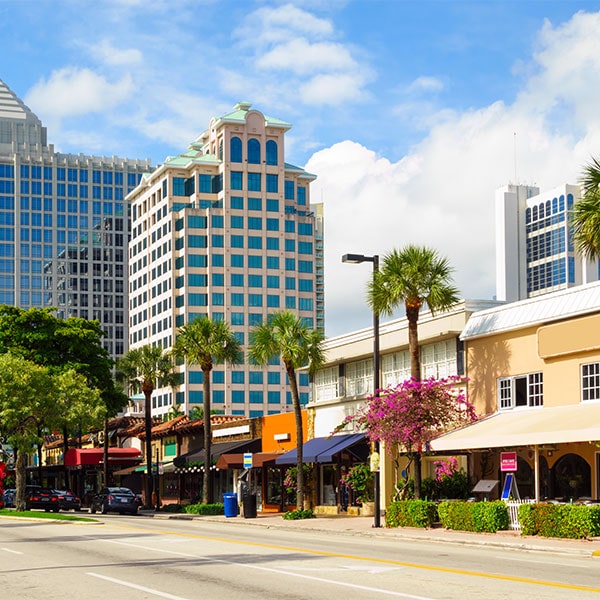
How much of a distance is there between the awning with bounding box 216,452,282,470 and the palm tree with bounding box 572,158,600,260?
1136 inches

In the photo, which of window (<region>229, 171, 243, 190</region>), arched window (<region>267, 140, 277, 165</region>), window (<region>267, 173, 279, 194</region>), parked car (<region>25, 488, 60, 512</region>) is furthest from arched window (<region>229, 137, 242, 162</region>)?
parked car (<region>25, 488, 60, 512</region>)

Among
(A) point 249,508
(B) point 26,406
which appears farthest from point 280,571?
(B) point 26,406

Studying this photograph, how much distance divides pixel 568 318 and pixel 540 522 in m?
8.77

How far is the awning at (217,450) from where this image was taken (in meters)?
60.1

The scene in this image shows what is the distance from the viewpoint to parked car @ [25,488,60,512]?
200ft

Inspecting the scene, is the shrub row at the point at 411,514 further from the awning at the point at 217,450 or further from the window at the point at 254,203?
the window at the point at 254,203

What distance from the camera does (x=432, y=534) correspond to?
102ft

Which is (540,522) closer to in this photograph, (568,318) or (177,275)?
(568,318)

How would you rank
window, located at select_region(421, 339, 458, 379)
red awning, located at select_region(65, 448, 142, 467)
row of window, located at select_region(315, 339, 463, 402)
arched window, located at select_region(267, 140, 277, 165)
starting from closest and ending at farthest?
window, located at select_region(421, 339, 458, 379)
row of window, located at select_region(315, 339, 463, 402)
red awning, located at select_region(65, 448, 142, 467)
arched window, located at select_region(267, 140, 277, 165)

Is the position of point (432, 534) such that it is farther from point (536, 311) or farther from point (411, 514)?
point (536, 311)

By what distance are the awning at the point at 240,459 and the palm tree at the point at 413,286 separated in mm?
17060

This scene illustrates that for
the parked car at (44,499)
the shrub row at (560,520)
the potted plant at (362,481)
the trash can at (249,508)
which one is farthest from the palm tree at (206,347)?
the shrub row at (560,520)

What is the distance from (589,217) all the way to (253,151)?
12333 centimetres

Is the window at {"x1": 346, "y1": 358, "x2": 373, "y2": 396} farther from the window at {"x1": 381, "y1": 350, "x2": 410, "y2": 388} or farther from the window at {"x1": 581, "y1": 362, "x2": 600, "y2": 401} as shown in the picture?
the window at {"x1": 581, "y1": 362, "x2": 600, "y2": 401}
